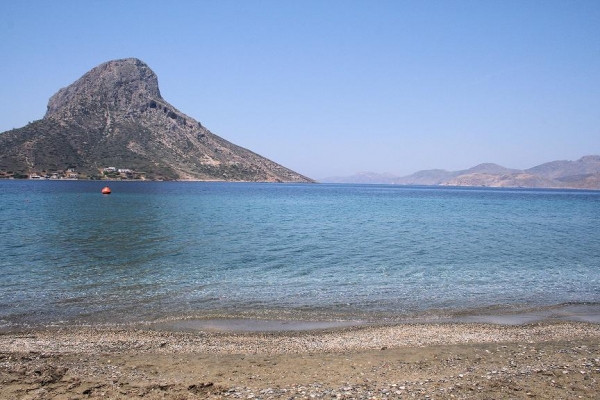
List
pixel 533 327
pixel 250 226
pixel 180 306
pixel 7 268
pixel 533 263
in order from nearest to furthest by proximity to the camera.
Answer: pixel 533 327
pixel 180 306
pixel 7 268
pixel 533 263
pixel 250 226

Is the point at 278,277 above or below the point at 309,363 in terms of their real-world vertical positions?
below

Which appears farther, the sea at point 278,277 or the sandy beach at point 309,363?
the sea at point 278,277

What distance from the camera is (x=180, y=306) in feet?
56.7

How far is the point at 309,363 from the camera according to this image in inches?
449

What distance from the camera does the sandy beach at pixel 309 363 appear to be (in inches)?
372

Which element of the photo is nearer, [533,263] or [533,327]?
[533,327]

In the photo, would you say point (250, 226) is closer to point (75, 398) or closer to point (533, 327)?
point (533, 327)

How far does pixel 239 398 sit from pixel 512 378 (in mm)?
6657

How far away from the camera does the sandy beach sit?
9.44 metres

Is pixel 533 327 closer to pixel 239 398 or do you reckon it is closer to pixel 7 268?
pixel 239 398

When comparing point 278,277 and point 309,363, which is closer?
point 309,363

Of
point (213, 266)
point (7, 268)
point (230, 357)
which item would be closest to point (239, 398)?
point (230, 357)

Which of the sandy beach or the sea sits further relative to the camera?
the sea

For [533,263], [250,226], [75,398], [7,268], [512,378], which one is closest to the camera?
[75,398]
